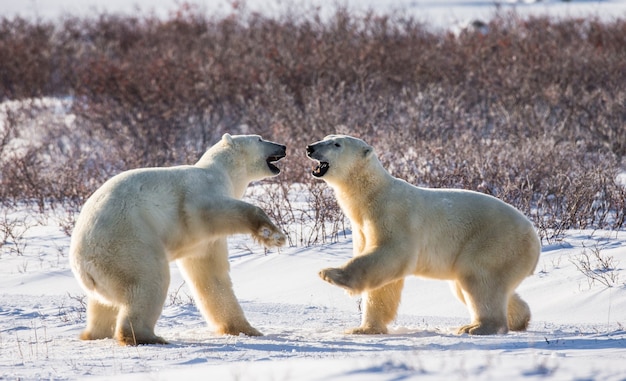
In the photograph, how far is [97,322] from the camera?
4.31 m

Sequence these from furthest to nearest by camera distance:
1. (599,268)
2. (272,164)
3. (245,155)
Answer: (599,268)
(272,164)
(245,155)

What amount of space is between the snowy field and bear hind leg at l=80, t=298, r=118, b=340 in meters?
0.16

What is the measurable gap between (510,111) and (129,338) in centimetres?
725

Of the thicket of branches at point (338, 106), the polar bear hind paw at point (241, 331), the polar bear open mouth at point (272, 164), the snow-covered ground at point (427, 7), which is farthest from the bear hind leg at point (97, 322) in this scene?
the snow-covered ground at point (427, 7)

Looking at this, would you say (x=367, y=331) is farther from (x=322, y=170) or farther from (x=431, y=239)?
(x=322, y=170)

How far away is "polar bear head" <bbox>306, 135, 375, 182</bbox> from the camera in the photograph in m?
Answer: 4.57

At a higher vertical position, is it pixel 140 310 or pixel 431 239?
pixel 431 239

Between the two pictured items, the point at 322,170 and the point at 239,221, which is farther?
the point at 322,170

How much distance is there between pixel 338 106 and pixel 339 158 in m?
5.06

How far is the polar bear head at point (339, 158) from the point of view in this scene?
457 centimetres

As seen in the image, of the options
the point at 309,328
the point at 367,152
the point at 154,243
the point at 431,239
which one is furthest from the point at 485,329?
the point at 154,243

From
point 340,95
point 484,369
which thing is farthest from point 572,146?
point 484,369

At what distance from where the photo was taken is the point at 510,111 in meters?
10.3

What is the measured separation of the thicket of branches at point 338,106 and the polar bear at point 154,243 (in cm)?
171
